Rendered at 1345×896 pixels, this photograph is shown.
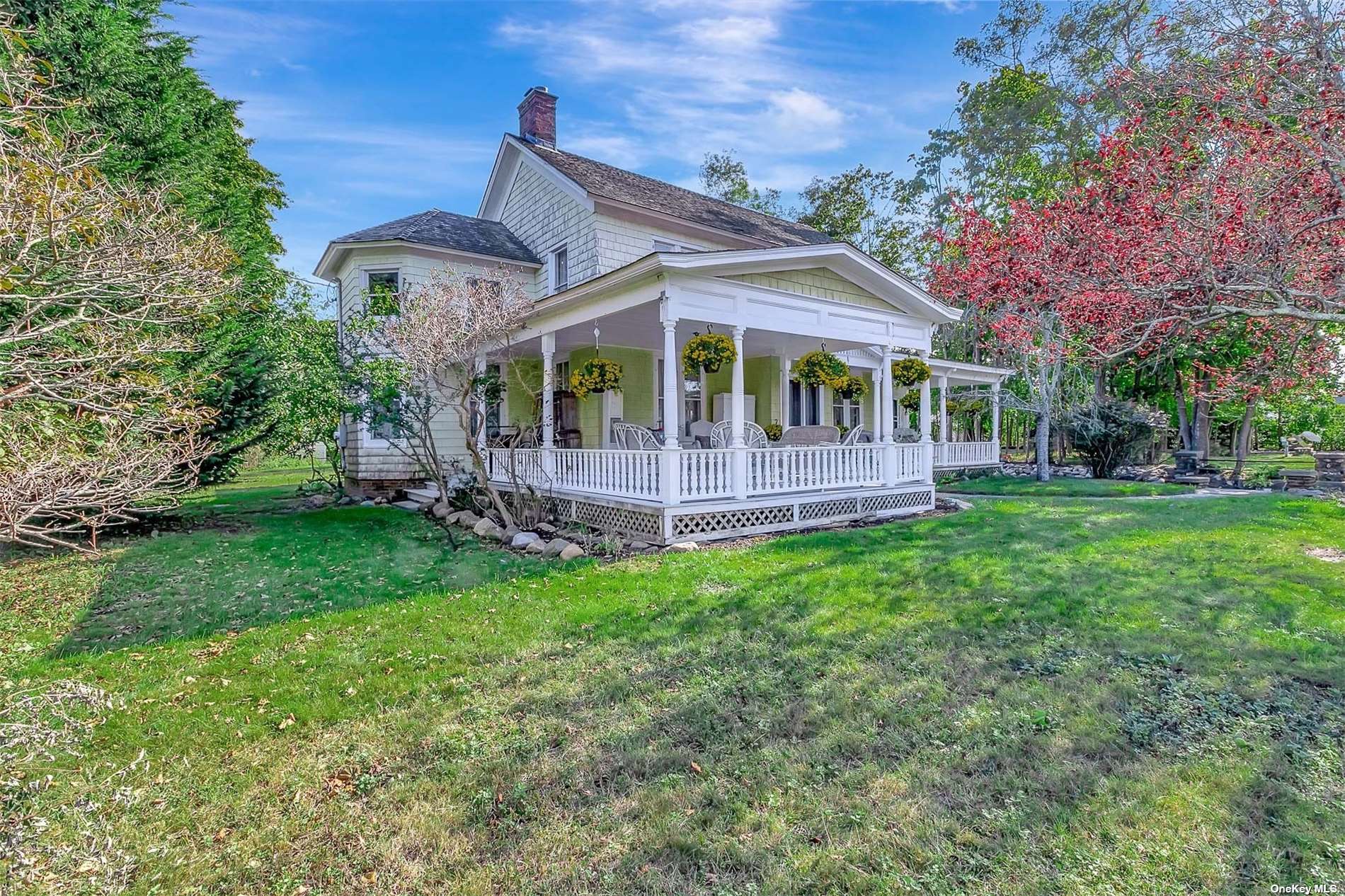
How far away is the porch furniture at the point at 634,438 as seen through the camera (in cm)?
920

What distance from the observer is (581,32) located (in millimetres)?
9383

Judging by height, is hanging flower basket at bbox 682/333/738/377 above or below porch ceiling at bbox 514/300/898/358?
below

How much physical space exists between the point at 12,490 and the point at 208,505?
12.2 m

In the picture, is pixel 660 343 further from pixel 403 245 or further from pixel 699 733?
pixel 699 733

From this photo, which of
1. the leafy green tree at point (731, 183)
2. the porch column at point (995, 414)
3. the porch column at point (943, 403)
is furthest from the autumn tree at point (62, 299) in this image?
the leafy green tree at point (731, 183)

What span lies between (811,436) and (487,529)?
574 centimetres

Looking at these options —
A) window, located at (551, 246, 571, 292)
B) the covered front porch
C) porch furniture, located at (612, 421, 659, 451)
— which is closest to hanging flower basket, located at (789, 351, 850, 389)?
the covered front porch

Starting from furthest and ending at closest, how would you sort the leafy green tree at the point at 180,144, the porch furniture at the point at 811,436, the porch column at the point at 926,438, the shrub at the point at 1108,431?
the shrub at the point at 1108,431, the porch column at the point at 926,438, the porch furniture at the point at 811,436, the leafy green tree at the point at 180,144

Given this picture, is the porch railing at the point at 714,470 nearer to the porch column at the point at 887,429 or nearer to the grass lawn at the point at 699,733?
the porch column at the point at 887,429

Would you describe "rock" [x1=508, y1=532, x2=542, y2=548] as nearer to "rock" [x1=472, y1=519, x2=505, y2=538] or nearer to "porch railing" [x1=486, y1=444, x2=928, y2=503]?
"rock" [x1=472, y1=519, x2=505, y2=538]

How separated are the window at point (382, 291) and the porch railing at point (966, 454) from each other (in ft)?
48.6

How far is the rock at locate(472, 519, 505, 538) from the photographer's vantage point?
916 cm

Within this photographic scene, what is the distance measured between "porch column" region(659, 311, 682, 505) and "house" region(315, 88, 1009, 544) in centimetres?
3

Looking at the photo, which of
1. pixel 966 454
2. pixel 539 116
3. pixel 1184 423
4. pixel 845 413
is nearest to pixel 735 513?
pixel 845 413
